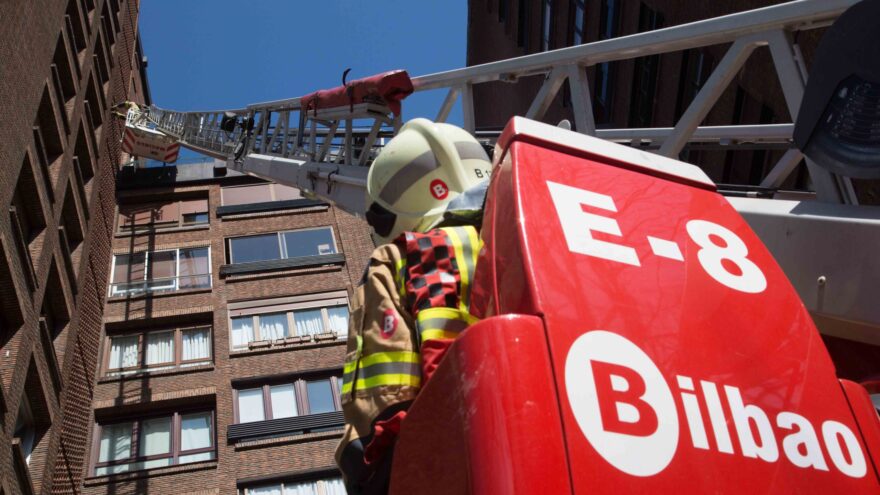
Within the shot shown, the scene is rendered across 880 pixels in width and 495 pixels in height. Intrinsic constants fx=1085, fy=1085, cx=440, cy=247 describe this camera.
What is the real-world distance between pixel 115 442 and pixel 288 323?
481cm

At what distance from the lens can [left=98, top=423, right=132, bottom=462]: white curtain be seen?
22422 millimetres

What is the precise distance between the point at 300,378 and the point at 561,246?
69.2 feet

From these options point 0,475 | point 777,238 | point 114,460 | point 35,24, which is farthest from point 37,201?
point 777,238

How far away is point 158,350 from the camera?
2486 cm

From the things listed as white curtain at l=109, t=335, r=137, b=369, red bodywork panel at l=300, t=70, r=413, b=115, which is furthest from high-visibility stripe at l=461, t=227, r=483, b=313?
white curtain at l=109, t=335, r=137, b=369

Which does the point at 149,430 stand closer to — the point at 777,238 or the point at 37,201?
the point at 37,201

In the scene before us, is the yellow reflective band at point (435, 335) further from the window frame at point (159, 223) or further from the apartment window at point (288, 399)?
the window frame at point (159, 223)

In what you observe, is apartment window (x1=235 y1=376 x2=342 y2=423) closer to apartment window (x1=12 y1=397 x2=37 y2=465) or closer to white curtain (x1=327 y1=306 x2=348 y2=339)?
white curtain (x1=327 y1=306 x2=348 y2=339)

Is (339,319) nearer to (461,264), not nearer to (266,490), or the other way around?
(266,490)

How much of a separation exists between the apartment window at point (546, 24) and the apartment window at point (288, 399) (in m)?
11.3

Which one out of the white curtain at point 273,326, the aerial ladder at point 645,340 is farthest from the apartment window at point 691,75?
the aerial ladder at point 645,340

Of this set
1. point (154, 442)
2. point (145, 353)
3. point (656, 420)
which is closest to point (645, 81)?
point (154, 442)

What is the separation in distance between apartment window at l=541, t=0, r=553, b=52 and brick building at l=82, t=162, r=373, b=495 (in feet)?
23.4

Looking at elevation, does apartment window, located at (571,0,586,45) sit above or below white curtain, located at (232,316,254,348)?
above
